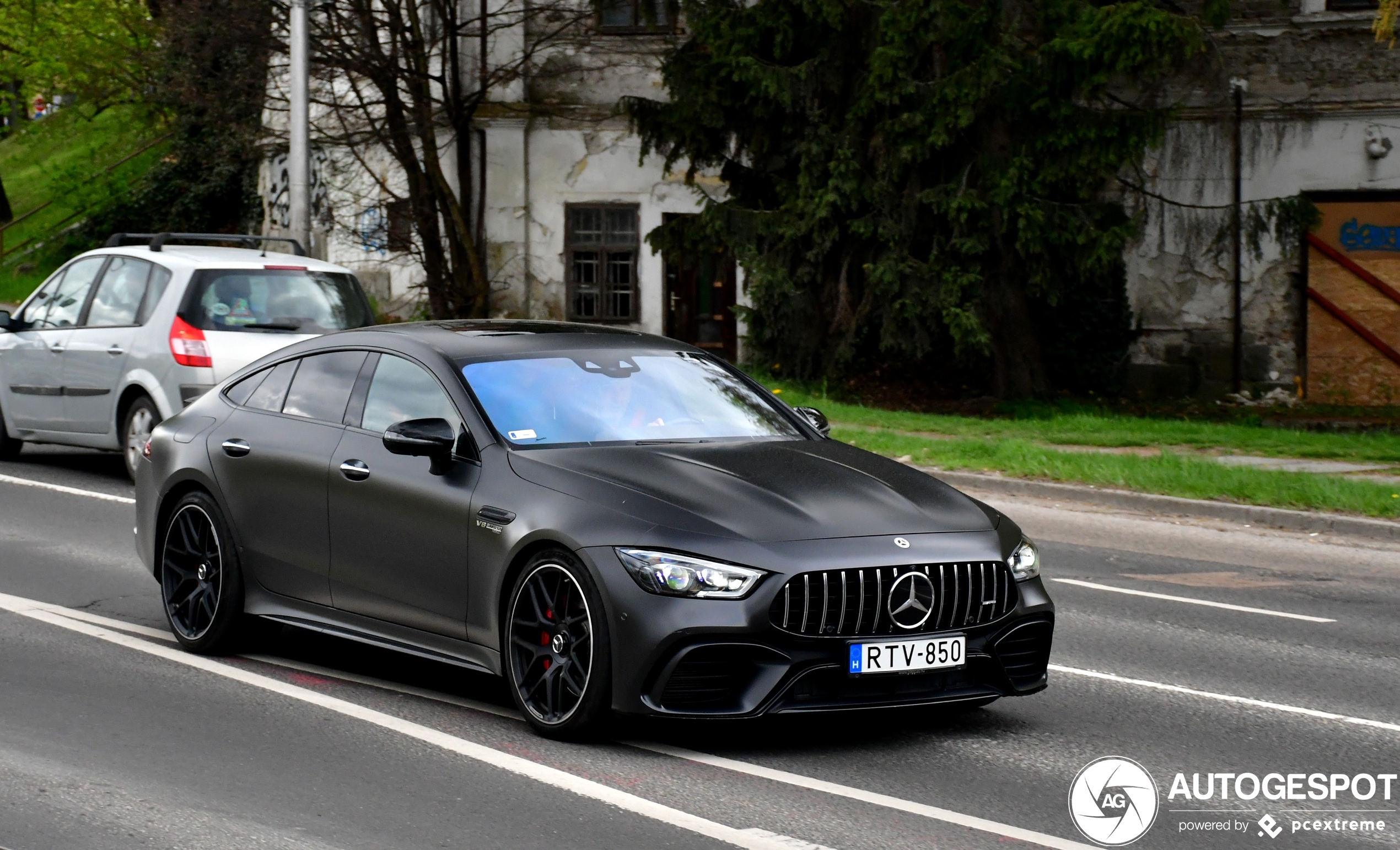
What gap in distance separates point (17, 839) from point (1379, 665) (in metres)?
6.07

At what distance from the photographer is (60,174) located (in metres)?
41.5

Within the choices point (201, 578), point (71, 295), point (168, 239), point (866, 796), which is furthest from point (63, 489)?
point (866, 796)

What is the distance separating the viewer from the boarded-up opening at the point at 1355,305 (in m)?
24.9

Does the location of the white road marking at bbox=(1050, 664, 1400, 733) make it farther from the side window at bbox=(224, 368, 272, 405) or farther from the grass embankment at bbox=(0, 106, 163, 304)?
the grass embankment at bbox=(0, 106, 163, 304)

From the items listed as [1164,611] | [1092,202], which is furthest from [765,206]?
[1164,611]

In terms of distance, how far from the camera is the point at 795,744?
6219mm

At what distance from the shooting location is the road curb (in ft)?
42.4

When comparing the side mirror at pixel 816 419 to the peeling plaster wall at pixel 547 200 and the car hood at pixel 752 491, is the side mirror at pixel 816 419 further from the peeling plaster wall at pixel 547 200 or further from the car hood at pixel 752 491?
the peeling plaster wall at pixel 547 200

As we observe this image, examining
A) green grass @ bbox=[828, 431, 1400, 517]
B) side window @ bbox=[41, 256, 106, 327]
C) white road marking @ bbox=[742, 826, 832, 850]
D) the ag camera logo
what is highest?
side window @ bbox=[41, 256, 106, 327]

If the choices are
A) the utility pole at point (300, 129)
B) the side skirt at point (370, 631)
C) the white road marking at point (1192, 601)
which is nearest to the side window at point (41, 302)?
the utility pole at point (300, 129)

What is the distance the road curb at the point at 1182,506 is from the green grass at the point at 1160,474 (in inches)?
5.8

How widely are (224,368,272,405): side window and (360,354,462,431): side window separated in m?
0.98

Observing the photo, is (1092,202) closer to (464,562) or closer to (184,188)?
(464,562)

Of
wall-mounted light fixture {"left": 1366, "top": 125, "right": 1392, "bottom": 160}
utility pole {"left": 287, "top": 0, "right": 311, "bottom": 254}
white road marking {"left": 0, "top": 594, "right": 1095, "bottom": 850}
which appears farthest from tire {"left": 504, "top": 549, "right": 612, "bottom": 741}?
wall-mounted light fixture {"left": 1366, "top": 125, "right": 1392, "bottom": 160}
